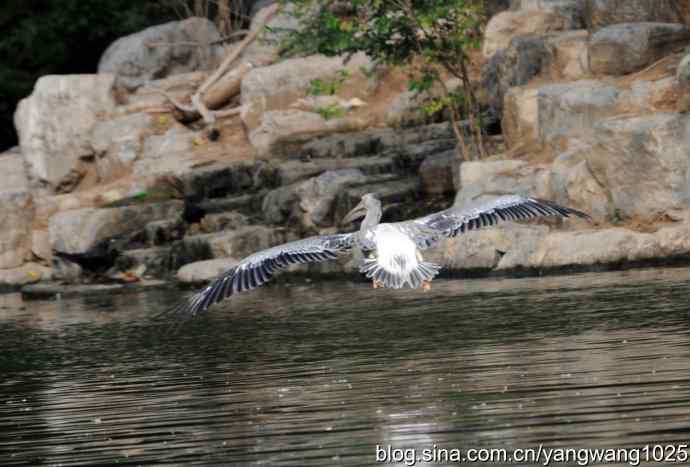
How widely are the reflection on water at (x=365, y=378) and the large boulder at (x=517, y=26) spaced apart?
10.9 meters

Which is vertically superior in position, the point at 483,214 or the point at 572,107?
the point at 483,214

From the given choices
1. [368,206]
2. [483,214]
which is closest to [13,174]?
[368,206]

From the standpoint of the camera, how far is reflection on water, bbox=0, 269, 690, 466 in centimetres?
810

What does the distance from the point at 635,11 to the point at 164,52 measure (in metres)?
17.8

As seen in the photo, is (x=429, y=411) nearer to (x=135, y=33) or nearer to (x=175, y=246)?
(x=175, y=246)

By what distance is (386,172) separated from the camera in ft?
89.4

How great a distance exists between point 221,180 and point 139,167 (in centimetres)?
348

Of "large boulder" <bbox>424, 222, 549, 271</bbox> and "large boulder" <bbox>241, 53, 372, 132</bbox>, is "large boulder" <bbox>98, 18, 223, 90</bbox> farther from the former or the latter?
"large boulder" <bbox>424, 222, 549, 271</bbox>

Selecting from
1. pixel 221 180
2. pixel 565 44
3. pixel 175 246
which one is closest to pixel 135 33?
pixel 221 180

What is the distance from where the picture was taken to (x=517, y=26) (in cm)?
2850

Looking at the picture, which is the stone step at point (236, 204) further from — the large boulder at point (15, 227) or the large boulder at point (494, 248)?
the large boulder at point (494, 248)

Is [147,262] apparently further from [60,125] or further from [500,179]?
[60,125]

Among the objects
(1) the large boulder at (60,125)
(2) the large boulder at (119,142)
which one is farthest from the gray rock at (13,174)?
(2) the large boulder at (119,142)

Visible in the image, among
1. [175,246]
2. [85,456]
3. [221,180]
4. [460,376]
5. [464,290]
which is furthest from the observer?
[221,180]
